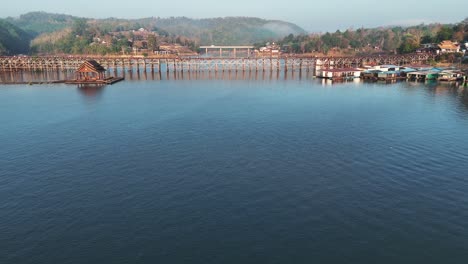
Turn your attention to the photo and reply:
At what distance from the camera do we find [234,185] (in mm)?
29047

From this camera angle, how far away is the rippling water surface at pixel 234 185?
68.6 feet

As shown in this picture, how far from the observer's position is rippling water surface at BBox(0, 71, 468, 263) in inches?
823

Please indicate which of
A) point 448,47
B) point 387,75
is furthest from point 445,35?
point 387,75

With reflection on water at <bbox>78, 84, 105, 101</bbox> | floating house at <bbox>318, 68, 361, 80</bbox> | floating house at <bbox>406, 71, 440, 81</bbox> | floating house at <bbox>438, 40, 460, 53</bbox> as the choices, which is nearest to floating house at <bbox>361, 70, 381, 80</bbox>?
floating house at <bbox>318, 68, 361, 80</bbox>

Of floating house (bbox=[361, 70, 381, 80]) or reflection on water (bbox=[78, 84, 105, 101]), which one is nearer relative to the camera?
reflection on water (bbox=[78, 84, 105, 101])

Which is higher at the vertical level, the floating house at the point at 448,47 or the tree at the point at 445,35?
the tree at the point at 445,35

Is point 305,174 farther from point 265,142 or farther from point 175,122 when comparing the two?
point 175,122

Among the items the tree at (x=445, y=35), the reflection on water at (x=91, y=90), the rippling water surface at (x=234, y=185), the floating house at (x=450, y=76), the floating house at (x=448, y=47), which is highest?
the tree at (x=445, y=35)

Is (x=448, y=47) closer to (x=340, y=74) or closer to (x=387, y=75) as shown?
(x=387, y=75)

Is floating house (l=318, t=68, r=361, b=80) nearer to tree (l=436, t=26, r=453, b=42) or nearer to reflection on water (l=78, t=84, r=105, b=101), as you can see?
reflection on water (l=78, t=84, r=105, b=101)

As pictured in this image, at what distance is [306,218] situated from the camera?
23969mm

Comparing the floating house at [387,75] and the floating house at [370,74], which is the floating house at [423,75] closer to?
the floating house at [387,75]

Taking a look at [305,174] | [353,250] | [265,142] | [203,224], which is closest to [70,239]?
[203,224]

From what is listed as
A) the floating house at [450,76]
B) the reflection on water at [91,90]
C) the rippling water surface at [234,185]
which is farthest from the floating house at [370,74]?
the reflection on water at [91,90]
